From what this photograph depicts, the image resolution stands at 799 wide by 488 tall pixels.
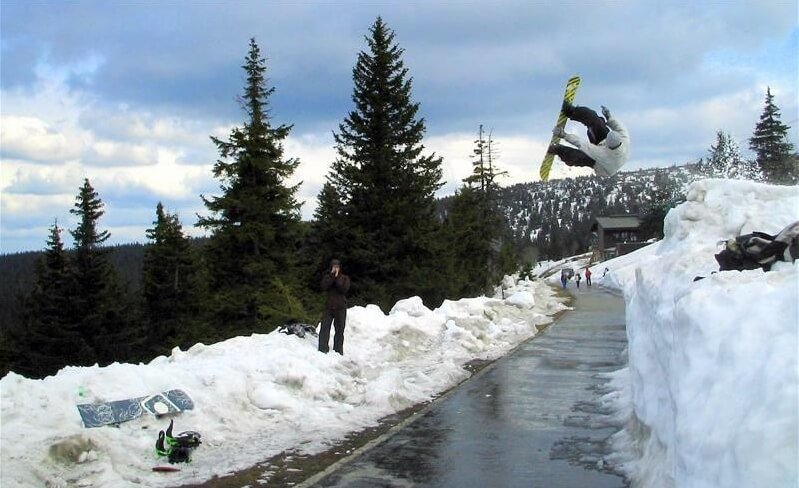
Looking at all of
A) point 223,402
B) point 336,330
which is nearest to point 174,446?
point 223,402

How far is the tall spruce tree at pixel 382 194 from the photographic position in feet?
96.8

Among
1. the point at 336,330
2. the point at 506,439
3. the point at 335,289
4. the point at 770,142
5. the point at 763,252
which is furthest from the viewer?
the point at 770,142

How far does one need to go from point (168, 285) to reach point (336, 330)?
40533 mm

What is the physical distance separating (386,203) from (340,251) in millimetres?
2866

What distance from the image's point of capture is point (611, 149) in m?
9.07

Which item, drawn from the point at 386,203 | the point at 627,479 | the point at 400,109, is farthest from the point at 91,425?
the point at 400,109

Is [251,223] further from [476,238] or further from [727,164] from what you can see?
[727,164]

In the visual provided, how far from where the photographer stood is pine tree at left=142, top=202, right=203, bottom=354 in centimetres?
5050

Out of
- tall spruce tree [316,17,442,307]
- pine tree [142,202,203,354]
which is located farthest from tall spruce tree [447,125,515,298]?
pine tree [142,202,203,354]

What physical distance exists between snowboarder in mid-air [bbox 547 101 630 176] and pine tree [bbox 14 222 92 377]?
37779 mm

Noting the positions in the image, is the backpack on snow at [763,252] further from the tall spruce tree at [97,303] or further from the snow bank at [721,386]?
the tall spruce tree at [97,303]

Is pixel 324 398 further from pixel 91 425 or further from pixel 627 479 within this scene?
pixel 627 479

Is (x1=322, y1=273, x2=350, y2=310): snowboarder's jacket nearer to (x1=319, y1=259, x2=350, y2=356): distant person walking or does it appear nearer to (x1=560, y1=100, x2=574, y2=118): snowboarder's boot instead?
(x1=319, y1=259, x2=350, y2=356): distant person walking

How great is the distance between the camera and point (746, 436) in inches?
134
